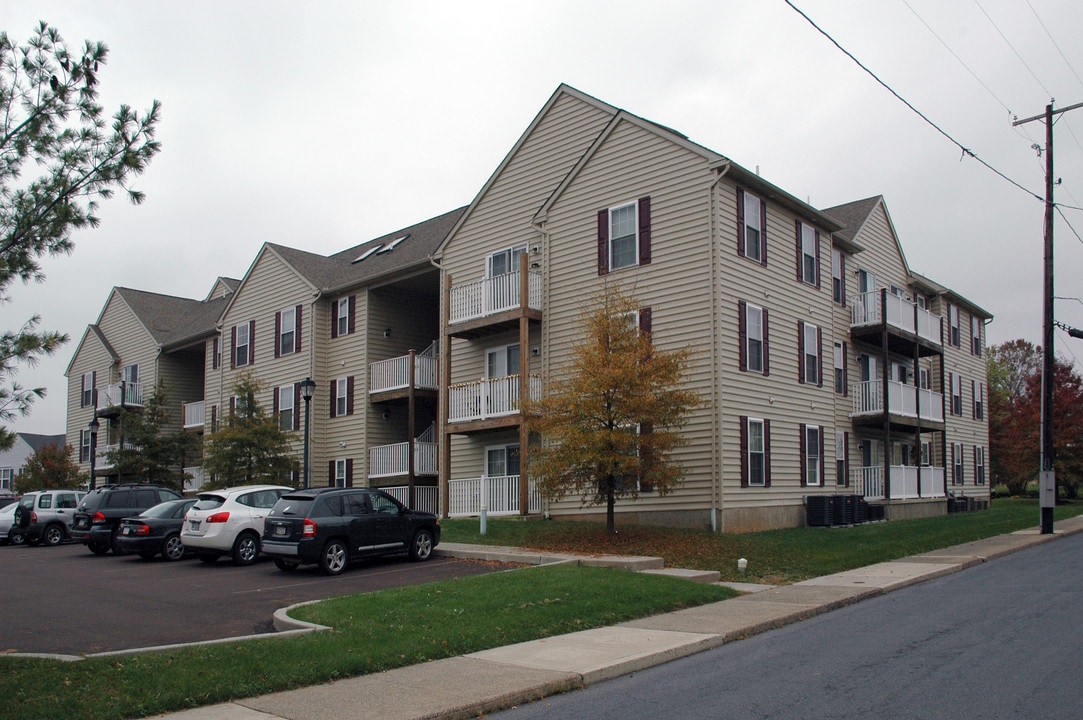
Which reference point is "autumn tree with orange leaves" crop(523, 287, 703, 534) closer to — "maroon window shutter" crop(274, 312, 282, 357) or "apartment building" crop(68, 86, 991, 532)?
"apartment building" crop(68, 86, 991, 532)

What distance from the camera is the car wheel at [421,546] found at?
19281 mm

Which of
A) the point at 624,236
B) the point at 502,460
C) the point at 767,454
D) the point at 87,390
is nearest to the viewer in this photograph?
the point at 767,454

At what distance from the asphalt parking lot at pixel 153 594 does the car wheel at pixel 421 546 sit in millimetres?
238

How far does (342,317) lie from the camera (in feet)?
112

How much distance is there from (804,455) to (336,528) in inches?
557

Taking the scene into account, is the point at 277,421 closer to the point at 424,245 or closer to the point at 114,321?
the point at 424,245

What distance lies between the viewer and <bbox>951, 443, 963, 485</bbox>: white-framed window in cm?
3950

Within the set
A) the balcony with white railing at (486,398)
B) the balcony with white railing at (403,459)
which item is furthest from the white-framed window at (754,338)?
the balcony with white railing at (403,459)

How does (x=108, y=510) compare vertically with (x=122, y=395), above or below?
below

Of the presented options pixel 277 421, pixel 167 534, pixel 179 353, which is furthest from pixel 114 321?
pixel 167 534

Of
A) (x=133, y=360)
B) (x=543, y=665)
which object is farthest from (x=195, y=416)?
(x=543, y=665)

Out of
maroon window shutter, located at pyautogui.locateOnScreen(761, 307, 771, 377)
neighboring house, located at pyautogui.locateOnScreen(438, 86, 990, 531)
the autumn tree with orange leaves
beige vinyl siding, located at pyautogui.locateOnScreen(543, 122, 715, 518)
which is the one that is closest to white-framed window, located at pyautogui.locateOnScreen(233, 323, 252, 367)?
neighboring house, located at pyautogui.locateOnScreen(438, 86, 990, 531)

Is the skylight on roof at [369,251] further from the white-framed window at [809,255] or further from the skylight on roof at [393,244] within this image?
the white-framed window at [809,255]

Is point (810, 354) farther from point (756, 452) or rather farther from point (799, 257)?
point (756, 452)
